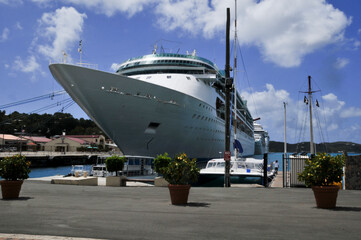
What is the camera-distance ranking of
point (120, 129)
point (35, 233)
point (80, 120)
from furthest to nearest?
point (80, 120) → point (120, 129) → point (35, 233)

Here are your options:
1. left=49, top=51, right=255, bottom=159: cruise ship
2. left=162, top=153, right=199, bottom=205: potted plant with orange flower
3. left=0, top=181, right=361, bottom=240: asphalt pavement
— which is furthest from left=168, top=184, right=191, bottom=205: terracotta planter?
left=49, top=51, right=255, bottom=159: cruise ship

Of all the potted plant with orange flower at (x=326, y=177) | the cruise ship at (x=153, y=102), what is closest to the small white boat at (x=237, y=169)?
the cruise ship at (x=153, y=102)

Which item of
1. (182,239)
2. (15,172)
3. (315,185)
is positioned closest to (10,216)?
(15,172)

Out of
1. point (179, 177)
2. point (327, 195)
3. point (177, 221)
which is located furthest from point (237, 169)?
point (177, 221)

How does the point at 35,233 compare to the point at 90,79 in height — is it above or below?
below

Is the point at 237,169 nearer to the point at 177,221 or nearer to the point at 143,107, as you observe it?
the point at 143,107

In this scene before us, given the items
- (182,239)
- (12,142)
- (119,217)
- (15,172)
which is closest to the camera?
(182,239)

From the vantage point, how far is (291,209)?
28.1 ft

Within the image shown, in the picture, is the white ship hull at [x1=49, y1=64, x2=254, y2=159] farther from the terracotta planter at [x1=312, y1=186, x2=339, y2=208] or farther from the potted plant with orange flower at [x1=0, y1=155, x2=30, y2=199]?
the terracotta planter at [x1=312, y1=186, x2=339, y2=208]

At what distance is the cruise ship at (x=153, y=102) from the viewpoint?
25.2 metres

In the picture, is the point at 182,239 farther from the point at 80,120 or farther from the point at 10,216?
the point at 80,120

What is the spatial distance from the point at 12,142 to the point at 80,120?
48.4 metres

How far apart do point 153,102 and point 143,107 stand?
1.08 m

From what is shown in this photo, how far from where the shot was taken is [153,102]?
27.8m
